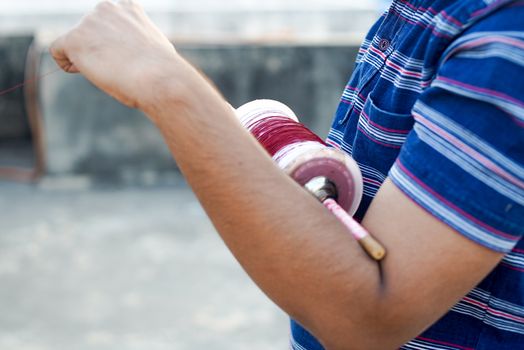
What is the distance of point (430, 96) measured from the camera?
810mm

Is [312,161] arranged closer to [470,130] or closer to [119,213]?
[470,130]

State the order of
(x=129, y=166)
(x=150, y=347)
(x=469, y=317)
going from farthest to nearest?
(x=129, y=166) < (x=150, y=347) < (x=469, y=317)

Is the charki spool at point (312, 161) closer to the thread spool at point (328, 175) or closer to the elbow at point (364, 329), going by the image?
the thread spool at point (328, 175)

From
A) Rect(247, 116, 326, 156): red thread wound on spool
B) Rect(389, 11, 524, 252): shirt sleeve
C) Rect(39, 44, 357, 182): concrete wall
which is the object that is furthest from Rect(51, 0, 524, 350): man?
Rect(39, 44, 357, 182): concrete wall

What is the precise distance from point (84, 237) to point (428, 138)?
10.5ft

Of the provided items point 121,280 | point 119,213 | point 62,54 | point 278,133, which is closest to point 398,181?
point 278,133

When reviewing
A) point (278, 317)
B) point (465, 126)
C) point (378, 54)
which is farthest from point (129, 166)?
point (465, 126)

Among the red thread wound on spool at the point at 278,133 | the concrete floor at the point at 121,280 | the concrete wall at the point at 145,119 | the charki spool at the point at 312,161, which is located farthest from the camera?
the concrete wall at the point at 145,119

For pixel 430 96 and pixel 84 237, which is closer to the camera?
pixel 430 96

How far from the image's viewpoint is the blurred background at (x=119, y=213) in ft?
9.82

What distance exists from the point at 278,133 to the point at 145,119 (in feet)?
11.5

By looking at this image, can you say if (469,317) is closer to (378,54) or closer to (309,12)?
(378,54)

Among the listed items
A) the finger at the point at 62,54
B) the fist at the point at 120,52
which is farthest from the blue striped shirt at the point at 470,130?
the finger at the point at 62,54

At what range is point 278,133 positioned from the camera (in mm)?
1110
